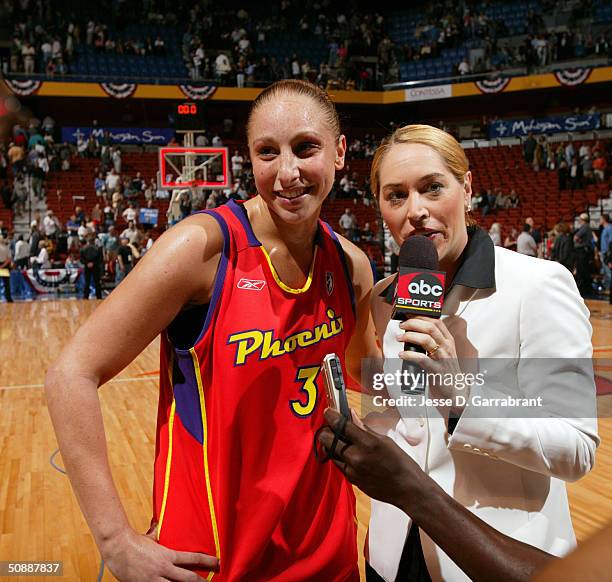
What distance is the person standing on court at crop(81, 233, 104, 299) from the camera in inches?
529

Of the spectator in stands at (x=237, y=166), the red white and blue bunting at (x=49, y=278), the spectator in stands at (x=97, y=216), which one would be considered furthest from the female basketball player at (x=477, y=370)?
the spectator in stands at (x=237, y=166)

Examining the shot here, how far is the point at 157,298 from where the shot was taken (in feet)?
4.37

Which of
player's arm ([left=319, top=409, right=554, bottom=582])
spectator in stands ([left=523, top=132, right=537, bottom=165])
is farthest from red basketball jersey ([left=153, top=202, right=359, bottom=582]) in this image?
spectator in stands ([left=523, top=132, right=537, bottom=165])

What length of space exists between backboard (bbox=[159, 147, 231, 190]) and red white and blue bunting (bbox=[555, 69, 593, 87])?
33.8 ft

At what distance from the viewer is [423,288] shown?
1356 mm

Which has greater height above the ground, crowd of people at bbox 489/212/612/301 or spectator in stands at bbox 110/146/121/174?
spectator in stands at bbox 110/146/121/174

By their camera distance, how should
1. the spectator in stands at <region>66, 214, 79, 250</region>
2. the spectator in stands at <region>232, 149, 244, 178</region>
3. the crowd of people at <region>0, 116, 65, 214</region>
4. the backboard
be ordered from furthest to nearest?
the spectator in stands at <region>232, 149, 244, 178</region> → the crowd of people at <region>0, 116, 65, 214</region> → the spectator in stands at <region>66, 214, 79, 250</region> → the backboard

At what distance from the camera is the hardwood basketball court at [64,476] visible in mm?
3447

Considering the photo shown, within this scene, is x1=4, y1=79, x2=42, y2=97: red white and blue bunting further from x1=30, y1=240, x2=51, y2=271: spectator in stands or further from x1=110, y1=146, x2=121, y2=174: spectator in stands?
x1=30, y1=240, x2=51, y2=271: spectator in stands

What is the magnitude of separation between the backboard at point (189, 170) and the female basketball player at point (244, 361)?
12661mm

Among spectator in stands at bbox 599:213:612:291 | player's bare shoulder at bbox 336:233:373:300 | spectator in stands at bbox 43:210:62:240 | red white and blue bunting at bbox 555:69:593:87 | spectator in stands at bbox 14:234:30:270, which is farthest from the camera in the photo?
red white and blue bunting at bbox 555:69:593:87

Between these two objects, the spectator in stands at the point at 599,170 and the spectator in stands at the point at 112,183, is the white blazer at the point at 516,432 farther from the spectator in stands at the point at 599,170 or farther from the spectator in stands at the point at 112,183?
the spectator in stands at the point at 112,183

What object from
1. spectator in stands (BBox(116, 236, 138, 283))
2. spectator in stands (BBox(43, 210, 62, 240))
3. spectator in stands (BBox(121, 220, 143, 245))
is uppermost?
spectator in stands (BBox(43, 210, 62, 240))

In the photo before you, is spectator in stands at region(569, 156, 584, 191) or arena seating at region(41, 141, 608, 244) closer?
arena seating at region(41, 141, 608, 244)
